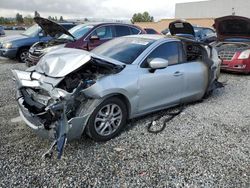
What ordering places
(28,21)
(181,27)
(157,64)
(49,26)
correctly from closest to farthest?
(157,64), (49,26), (181,27), (28,21)

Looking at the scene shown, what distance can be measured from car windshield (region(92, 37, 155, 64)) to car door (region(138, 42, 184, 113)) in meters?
0.20

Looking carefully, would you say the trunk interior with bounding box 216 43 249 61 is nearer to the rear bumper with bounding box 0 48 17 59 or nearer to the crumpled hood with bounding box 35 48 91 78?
the crumpled hood with bounding box 35 48 91 78

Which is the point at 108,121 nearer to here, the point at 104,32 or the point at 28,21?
the point at 104,32

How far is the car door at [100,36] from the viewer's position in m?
8.79

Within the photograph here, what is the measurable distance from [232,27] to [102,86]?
7.32m

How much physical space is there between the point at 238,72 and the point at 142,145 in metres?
6.76

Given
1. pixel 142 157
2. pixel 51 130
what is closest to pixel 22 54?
pixel 51 130

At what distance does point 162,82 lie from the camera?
15.3ft

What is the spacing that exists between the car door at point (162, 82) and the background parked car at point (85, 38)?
403cm

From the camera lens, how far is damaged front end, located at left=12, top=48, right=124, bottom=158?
3459 millimetres

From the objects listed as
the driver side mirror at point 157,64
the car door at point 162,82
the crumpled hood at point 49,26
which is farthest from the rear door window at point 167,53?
the crumpled hood at point 49,26

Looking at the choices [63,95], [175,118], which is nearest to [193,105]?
[175,118]

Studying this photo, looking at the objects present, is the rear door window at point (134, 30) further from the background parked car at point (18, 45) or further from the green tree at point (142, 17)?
the green tree at point (142, 17)

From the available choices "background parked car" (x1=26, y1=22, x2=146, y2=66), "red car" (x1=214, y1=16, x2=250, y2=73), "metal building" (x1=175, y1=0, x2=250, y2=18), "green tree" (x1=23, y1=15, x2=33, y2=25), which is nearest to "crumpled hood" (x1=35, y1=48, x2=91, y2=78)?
"background parked car" (x1=26, y1=22, x2=146, y2=66)
